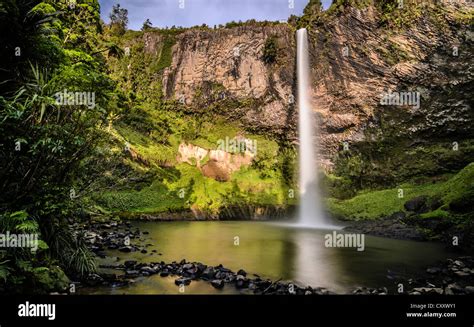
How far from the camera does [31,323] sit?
4.66m

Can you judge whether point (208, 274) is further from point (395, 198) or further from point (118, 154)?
point (395, 198)

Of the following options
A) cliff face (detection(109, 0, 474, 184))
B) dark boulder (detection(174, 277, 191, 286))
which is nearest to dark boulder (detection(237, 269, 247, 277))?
dark boulder (detection(174, 277, 191, 286))

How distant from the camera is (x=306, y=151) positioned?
111 ft

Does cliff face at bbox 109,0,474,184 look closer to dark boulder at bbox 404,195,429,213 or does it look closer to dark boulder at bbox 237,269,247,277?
dark boulder at bbox 404,195,429,213

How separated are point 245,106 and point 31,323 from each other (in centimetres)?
3453

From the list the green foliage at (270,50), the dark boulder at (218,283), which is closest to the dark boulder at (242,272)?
the dark boulder at (218,283)

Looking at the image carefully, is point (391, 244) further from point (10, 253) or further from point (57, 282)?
point (10, 253)

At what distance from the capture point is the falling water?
30.1 meters

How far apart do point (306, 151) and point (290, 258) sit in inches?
858

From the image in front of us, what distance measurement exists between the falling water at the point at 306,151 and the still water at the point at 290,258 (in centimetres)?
1112

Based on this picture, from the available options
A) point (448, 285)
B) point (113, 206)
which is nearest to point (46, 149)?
point (448, 285)

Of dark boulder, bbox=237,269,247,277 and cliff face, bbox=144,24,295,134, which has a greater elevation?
cliff face, bbox=144,24,295,134

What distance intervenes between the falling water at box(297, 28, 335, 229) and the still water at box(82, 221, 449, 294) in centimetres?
1112

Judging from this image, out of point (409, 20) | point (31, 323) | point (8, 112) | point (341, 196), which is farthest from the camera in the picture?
point (341, 196)
